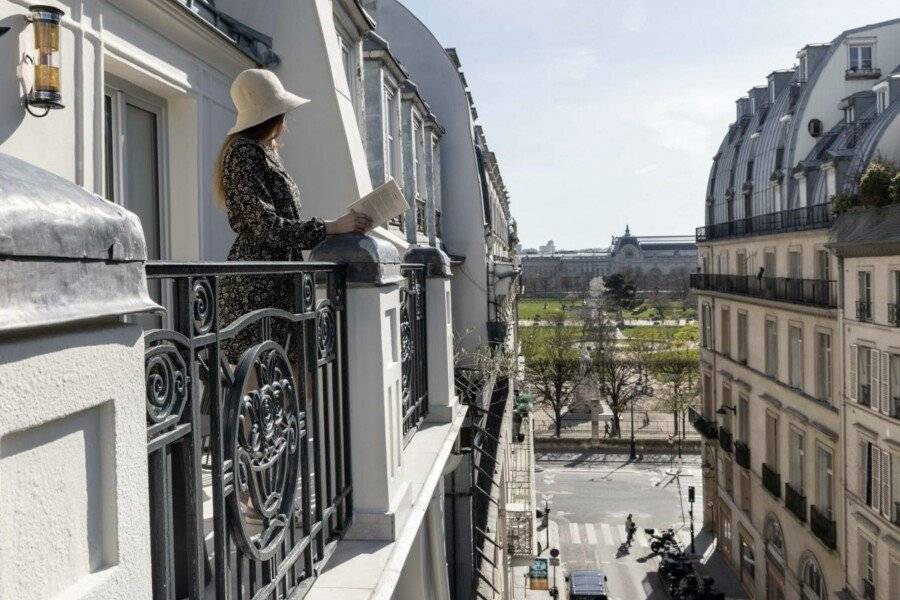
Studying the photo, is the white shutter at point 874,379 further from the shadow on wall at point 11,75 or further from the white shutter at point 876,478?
the shadow on wall at point 11,75

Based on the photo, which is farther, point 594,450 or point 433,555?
point 594,450

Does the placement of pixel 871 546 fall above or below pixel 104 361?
below

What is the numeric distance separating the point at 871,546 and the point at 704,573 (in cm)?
1392

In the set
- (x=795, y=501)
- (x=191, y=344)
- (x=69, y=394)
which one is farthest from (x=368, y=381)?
(x=795, y=501)

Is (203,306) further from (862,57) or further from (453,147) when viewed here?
(862,57)

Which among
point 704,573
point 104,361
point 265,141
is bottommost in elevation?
point 704,573

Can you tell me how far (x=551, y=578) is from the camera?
3050 centimetres

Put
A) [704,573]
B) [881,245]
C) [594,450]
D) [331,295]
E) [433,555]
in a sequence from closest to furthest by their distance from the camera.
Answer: [331,295], [433,555], [881,245], [704,573], [594,450]

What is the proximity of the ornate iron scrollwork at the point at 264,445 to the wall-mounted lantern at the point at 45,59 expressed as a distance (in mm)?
2018

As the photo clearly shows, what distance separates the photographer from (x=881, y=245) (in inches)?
763

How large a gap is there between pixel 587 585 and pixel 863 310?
13.4 metres

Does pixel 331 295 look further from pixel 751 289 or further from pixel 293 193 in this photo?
pixel 751 289

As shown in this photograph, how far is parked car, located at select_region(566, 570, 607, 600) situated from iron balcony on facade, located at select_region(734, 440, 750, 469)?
6821 millimetres

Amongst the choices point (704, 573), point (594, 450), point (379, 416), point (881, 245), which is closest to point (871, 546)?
point (881, 245)
